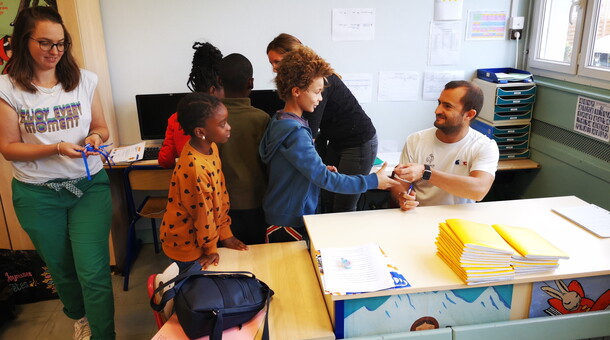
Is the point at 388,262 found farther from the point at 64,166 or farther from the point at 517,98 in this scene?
the point at 517,98

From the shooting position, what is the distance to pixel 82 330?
2.31m

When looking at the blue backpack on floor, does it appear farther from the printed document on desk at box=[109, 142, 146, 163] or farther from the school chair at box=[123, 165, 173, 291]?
the printed document on desk at box=[109, 142, 146, 163]

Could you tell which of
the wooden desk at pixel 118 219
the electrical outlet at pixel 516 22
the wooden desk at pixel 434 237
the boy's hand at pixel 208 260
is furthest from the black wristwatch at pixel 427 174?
the electrical outlet at pixel 516 22

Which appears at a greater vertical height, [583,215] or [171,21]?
[171,21]

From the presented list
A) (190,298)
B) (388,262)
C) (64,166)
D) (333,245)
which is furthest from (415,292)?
(64,166)

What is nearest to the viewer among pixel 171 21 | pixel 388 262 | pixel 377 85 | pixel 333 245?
pixel 388 262

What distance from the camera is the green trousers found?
2014 mm

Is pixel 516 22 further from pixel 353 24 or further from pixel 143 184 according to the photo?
pixel 143 184

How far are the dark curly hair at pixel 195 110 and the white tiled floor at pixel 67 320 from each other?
1.36 metres

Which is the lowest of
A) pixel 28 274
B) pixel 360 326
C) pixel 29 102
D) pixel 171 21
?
pixel 28 274

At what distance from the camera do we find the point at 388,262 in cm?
158

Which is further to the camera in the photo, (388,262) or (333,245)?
(333,245)

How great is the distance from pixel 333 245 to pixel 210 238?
489 mm

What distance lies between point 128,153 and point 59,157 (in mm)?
1102
